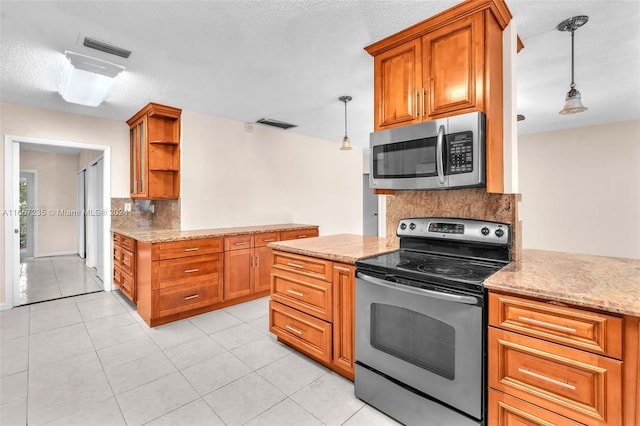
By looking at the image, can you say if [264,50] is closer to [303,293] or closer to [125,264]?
[303,293]

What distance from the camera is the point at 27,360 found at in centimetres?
246

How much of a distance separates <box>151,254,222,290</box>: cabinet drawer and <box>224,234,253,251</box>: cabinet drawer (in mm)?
155

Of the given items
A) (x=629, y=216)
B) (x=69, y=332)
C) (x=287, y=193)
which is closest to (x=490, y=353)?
(x=69, y=332)

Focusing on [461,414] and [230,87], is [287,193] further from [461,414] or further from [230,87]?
[461,414]

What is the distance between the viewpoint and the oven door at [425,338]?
4.67 ft

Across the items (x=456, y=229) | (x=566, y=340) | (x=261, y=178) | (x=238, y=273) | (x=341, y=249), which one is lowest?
(x=238, y=273)

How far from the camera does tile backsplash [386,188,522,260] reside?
6.46 feet

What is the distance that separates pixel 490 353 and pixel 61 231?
30.0ft

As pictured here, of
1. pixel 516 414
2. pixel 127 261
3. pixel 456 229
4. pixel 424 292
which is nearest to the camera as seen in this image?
pixel 516 414

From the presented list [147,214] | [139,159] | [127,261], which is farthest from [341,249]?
[147,214]

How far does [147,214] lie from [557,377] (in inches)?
195

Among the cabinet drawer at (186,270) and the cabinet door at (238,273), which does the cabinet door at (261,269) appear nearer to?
the cabinet door at (238,273)

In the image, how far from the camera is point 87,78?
2812mm

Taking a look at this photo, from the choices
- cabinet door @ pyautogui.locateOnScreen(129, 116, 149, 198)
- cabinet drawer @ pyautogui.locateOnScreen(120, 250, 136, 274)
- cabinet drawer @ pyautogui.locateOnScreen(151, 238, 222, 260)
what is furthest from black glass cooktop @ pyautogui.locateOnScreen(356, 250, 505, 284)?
cabinet door @ pyautogui.locateOnScreen(129, 116, 149, 198)
